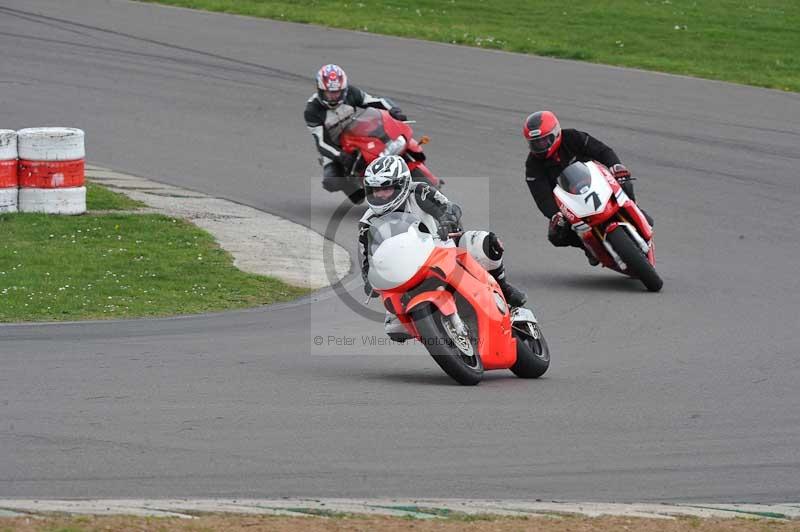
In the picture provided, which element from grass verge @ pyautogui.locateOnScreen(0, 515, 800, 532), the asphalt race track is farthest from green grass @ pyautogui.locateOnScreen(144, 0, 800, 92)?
grass verge @ pyautogui.locateOnScreen(0, 515, 800, 532)

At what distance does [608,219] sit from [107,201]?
6.29m

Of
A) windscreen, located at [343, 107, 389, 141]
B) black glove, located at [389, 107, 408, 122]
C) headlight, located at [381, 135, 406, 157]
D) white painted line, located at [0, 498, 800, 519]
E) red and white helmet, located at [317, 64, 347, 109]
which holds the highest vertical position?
red and white helmet, located at [317, 64, 347, 109]

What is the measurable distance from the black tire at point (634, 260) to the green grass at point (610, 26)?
11.1m

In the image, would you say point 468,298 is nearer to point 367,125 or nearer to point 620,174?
point 620,174

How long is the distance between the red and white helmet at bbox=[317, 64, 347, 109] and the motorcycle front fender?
7.25 m

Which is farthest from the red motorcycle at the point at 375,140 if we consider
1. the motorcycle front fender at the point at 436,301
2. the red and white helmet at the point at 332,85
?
the motorcycle front fender at the point at 436,301

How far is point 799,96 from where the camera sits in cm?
2231

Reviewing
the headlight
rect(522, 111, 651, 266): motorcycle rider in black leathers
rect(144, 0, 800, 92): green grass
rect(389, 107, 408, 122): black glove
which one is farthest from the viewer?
rect(144, 0, 800, 92): green grass

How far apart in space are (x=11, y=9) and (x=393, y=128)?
16.9 metres

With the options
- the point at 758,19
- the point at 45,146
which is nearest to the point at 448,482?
the point at 45,146

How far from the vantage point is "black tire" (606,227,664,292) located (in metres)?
12.8

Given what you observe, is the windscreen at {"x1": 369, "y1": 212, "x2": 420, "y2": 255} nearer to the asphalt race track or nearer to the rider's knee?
the rider's knee

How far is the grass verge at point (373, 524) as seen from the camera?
629cm

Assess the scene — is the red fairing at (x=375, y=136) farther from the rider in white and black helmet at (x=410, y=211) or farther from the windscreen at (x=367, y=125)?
the rider in white and black helmet at (x=410, y=211)
